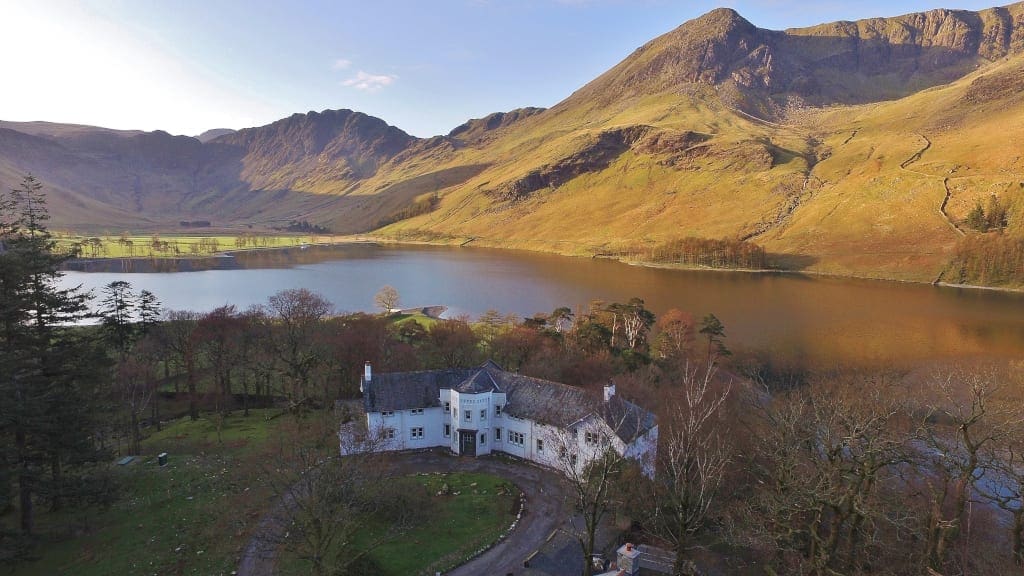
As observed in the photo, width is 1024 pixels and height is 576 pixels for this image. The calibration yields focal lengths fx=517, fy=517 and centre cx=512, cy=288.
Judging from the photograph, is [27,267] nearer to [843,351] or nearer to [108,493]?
[108,493]

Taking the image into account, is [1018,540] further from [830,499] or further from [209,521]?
[209,521]

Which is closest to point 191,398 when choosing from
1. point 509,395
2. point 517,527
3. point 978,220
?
point 509,395

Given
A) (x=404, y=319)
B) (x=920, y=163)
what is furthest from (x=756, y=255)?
(x=404, y=319)

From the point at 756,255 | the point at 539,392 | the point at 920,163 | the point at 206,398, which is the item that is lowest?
the point at 206,398

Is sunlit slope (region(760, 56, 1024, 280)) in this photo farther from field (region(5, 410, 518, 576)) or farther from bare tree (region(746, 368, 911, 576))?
field (region(5, 410, 518, 576))

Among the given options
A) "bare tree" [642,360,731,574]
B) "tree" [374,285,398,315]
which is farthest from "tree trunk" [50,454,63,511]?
"tree" [374,285,398,315]

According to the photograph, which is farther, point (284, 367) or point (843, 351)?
point (843, 351)

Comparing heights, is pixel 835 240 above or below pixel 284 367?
above
